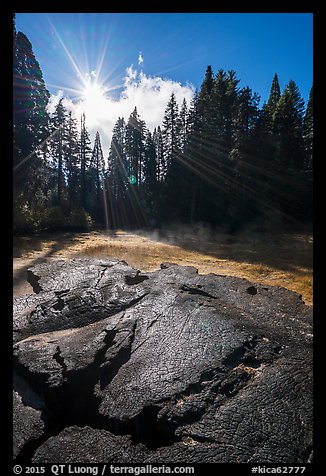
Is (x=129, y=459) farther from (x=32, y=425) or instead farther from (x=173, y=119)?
(x=173, y=119)

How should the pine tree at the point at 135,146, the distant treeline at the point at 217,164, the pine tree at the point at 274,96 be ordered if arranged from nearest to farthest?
the distant treeline at the point at 217,164 < the pine tree at the point at 274,96 < the pine tree at the point at 135,146

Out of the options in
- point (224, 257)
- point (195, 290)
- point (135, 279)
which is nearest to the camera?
point (195, 290)

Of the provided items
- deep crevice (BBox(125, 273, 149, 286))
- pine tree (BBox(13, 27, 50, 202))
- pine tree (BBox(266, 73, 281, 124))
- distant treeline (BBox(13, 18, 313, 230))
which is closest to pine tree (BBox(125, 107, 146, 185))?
distant treeline (BBox(13, 18, 313, 230))

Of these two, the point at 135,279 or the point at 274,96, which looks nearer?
the point at 135,279

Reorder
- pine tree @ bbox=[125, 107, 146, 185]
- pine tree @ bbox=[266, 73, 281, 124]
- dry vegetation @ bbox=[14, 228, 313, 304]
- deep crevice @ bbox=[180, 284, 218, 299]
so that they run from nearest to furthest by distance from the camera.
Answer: deep crevice @ bbox=[180, 284, 218, 299], dry vegetation @ bbox=[14, 228, 313, 304], pine tree @ bbox=[266, 73, 281, 124], pine tree @ bbox=[125, 107, 146, 185]

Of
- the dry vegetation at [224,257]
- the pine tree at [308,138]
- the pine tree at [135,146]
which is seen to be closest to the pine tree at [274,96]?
the pine tree at [308,138]

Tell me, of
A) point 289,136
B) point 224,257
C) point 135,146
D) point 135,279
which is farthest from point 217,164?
point 135,279

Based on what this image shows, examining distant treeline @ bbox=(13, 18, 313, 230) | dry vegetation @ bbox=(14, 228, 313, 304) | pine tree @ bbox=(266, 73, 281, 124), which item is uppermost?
pine tree @ bbox=(266, 73, 281, 124)

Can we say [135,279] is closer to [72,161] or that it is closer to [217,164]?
[217,164]

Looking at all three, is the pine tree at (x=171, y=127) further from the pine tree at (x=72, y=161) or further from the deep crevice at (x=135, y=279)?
the deep crevice at (x=135, y=279)

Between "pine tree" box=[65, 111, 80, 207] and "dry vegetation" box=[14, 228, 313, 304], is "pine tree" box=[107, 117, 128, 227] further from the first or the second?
"dry vegetation" box=[14, 228, 313, 304]

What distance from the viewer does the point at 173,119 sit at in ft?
125

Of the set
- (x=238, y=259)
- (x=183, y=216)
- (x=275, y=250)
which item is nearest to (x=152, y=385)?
(x=238, y=259)
